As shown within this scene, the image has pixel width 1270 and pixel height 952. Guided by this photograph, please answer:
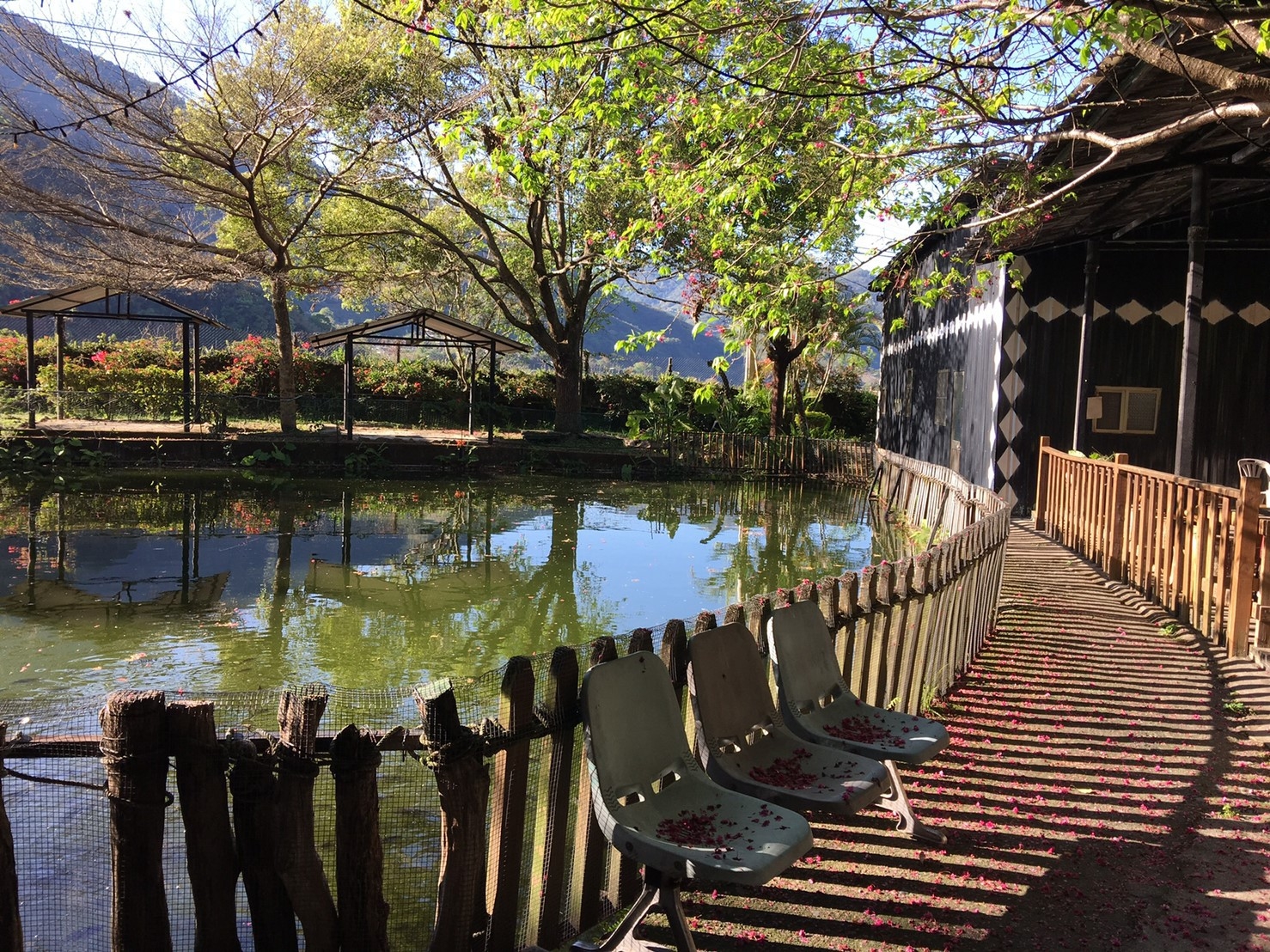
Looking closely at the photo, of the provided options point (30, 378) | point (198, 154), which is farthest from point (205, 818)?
point (30, 378)

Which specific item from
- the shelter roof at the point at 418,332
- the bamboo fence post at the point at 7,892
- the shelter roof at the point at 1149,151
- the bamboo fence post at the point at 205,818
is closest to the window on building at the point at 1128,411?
the shelter roof at the point at 1149,151

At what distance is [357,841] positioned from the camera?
112 inches

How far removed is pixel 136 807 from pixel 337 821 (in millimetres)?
537

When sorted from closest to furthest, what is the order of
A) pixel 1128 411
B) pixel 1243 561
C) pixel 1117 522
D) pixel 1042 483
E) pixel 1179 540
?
pixel 1243 561, pixel 1179 540, pixel 1117 522, pixel 1042 483, pixel 1128 411

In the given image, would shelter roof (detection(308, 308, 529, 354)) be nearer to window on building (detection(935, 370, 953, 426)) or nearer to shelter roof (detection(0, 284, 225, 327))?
shelter roof (detection(0, 284, 225, 327))

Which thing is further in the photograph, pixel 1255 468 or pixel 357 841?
pixel 1255 468

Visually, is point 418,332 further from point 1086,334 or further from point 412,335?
point 1086,334

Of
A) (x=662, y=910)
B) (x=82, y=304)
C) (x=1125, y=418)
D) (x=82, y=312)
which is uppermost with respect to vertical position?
(x=82, y=304)

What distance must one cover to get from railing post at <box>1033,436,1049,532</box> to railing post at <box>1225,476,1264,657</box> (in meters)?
6.23

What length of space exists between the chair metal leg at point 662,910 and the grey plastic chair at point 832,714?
3.61ft

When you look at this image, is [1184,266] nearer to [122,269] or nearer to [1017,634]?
[1017,634]

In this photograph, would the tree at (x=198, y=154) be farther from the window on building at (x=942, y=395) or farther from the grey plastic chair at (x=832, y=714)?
the grey plastic chair at (x=832, y=714)

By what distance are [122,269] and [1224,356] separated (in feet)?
74.2

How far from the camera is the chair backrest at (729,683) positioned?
11.5 ft
